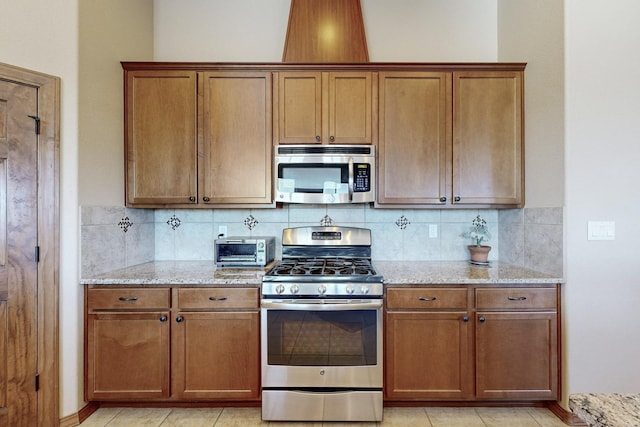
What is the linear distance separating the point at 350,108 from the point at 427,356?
182cm

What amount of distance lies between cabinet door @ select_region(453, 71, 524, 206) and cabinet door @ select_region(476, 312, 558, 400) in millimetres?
866

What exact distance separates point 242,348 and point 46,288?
49.0 inches

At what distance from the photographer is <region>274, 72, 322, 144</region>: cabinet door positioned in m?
2.54

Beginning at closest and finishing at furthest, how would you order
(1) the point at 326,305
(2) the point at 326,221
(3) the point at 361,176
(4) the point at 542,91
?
(1) the point at 326,305 → (4) the point at 542,91 → (3) the point at 361,176 → (2) the point at 326,221

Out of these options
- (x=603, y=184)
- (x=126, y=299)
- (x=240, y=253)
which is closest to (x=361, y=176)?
(x=240, y=253)

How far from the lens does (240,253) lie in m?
2.55

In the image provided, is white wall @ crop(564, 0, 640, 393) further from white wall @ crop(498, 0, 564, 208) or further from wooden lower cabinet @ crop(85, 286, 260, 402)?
wooden lower cabinet @ crop(85, 286, 260, 402)

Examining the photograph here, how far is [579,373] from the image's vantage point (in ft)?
7.00

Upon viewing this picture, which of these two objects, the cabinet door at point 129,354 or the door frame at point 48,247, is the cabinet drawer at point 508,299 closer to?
the cabinet door at point 129,354

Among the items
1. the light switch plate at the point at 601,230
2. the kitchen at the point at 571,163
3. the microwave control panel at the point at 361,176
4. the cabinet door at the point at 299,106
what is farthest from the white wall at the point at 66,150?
the light switch plate at the point at 601,230

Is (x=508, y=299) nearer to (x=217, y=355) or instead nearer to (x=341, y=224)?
(x=341, y=224)

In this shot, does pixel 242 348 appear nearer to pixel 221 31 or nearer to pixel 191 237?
pixel 191 237

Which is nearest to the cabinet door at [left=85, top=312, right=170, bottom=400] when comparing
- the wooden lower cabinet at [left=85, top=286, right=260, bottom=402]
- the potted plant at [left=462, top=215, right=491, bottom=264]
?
the wooden lower cabinet at [left=85, top=286, right=260, bottom=402]

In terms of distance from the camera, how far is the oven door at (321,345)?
6.95 feet
